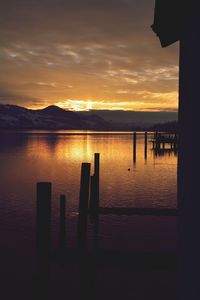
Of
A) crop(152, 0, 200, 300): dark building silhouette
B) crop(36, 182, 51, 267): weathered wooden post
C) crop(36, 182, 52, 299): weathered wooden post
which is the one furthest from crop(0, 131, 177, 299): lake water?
crop(152, 0, 200, 300): dark building silhouette

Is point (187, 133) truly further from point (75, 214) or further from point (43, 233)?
point (75, 214)

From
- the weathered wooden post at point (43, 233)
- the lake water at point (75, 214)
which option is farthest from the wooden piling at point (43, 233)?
the lake water at point (75, 214)

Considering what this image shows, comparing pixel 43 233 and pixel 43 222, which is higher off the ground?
pixel 43 222

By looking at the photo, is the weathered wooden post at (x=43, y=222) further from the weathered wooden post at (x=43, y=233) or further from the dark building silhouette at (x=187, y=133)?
the dark building silhouette at (x=187, y=133)

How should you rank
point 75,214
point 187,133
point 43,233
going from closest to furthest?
point 187,133, point 43,233, point 75,214

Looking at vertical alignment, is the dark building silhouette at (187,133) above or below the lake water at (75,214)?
above

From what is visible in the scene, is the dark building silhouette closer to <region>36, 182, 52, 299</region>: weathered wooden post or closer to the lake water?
<region>36, 182, 52, 299</region>: weathered wooden post

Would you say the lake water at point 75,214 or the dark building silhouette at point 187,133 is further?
the lake water at point 75,214

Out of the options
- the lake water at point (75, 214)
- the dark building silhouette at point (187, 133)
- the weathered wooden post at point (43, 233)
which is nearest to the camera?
the dark building silhouette at point (187, 133)

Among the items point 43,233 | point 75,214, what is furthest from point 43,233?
point 75,214

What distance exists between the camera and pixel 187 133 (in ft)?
13.5

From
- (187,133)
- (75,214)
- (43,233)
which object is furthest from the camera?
(75,214)

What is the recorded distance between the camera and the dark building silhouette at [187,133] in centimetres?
371

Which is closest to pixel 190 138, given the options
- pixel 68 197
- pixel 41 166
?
pixel 68 197
